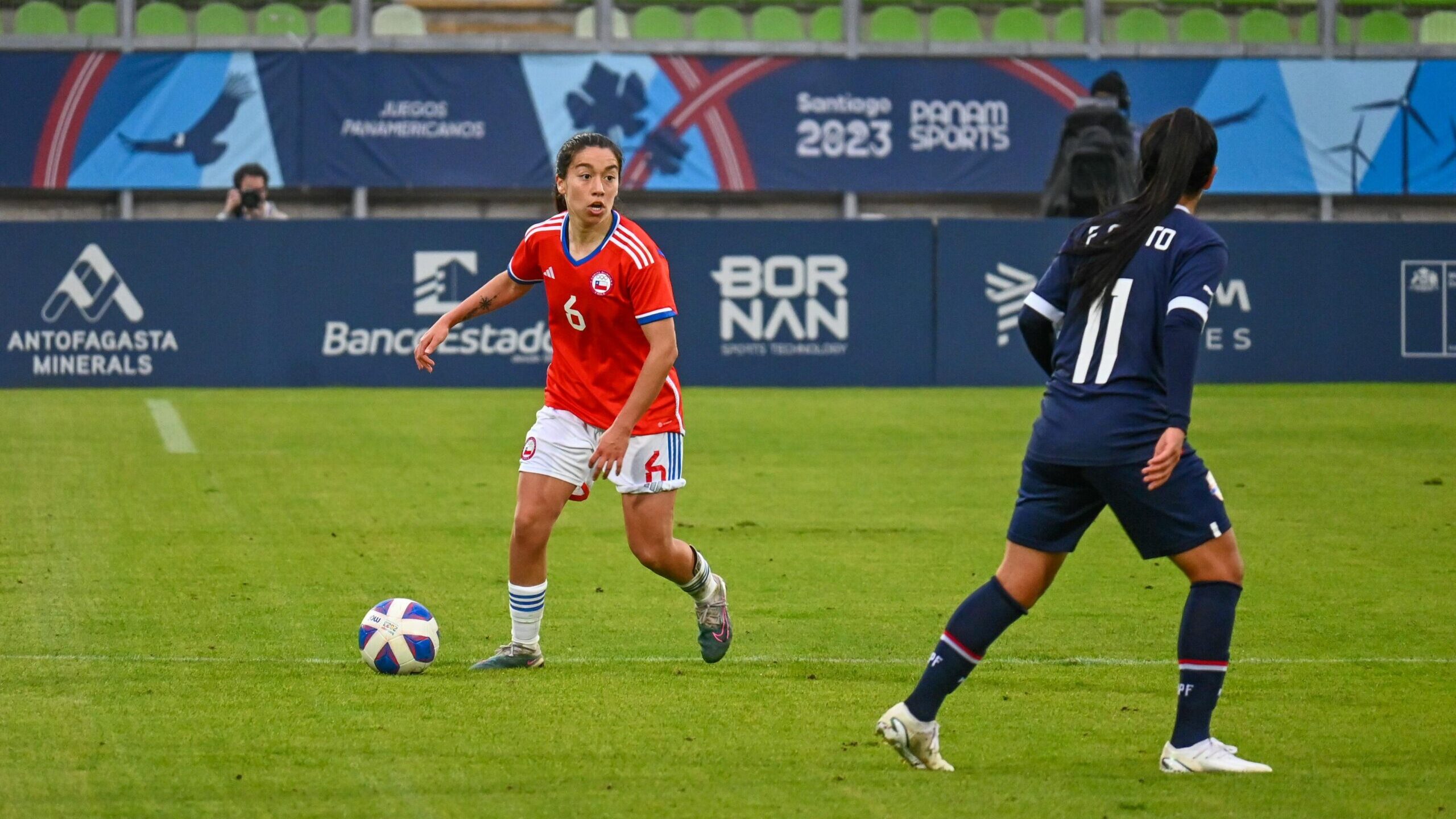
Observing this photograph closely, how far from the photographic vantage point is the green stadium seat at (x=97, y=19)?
2542 cm

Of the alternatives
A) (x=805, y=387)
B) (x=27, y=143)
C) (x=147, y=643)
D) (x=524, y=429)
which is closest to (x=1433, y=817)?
(x=147, y=643)

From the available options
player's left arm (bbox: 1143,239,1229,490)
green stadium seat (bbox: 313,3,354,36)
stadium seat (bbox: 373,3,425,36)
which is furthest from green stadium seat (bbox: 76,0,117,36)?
player's left arm (bbox: 1143,239,1229,490)

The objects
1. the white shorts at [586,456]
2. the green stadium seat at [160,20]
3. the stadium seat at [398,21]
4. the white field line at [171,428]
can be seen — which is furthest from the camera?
the stadium seat at [398,21]

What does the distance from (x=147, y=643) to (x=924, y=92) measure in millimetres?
20113

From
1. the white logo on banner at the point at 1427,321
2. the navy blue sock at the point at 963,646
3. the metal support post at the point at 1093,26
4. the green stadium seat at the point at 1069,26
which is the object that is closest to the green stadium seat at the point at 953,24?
the green stadium seat at the point at 1069,26

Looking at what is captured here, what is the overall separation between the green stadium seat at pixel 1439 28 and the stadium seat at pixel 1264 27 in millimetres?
1918

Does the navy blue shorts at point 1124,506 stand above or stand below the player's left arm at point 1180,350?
below

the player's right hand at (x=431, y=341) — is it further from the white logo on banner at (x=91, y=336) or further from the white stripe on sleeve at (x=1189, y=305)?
the white logo on banner at (x=91, y=336)

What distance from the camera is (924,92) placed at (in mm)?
25953

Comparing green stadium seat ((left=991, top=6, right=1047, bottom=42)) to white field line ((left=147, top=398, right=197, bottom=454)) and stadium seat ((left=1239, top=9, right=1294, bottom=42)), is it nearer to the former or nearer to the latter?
stadium seat ((left=1239, top=9, right=1294, bottom=42))

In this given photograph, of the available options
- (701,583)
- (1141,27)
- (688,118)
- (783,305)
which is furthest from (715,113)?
(701,583)

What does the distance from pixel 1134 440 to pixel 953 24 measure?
23.0 metres

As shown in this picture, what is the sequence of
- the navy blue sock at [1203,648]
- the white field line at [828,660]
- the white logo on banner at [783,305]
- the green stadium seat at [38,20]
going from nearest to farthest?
the navy blue sock at [1203,648]
the white field line at [828,660]
the white logo on banner at [783,305]
the green stadium seat at [38,20]

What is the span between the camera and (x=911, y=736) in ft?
17.0
